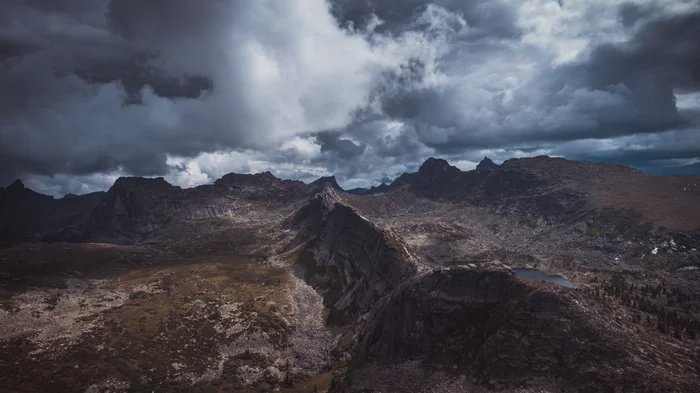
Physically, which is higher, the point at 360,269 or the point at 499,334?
the point at 360,269

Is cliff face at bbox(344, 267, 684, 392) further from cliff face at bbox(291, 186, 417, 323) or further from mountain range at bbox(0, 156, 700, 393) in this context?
cliff face at bbox(291, 186, 417, 323)

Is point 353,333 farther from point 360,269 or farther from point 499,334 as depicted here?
point 499,334

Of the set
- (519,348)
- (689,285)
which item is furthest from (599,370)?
(689,285)

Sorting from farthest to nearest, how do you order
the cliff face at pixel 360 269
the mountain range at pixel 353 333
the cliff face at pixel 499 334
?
the cliff face at pixel 360 269 < the mountain range at pixel 353 333 < the cliff face at pixel 499 334

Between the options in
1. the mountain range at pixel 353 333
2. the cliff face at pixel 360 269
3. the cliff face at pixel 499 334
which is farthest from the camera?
the cliff face at pixel 360 269

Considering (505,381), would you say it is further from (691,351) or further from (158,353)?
(158,353)

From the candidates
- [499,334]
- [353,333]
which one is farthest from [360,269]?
[499,334]

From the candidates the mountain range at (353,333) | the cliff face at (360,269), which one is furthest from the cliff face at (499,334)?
the cliff face at (360,269)

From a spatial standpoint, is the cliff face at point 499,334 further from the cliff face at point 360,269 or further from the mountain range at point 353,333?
the cliff face at point 360,269

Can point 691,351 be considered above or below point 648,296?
above

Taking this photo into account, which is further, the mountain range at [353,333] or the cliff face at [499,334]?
the mountain range at [353,333]

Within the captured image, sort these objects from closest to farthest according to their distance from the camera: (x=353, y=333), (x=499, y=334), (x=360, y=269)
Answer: (x=499, y=334)
(x=353, y=333)
(x=360, y=269)
